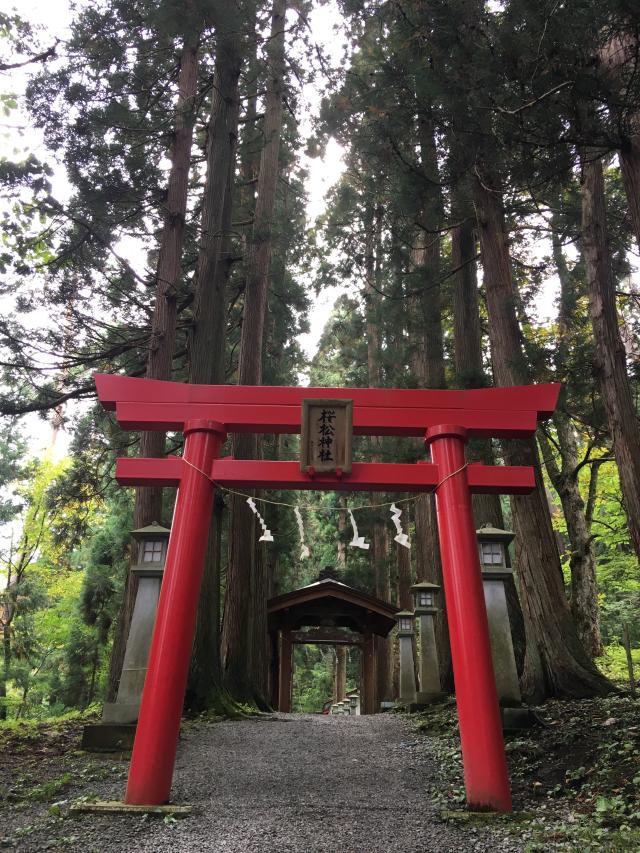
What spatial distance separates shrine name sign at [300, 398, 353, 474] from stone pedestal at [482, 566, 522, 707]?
204 centimetres

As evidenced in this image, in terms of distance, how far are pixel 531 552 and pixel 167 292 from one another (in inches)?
200

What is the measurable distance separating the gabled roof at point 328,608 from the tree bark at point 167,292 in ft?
16.0

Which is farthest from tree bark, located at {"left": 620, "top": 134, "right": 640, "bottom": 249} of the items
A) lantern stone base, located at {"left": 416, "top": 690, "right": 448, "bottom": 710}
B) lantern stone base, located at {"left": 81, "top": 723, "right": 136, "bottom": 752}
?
lantern stone base, located at {"left": 416, "top": 690, "right": 448, "bottom": 710}

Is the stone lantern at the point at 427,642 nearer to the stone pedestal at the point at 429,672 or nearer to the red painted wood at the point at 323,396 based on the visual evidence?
the stone pedestal at the point at 429,672

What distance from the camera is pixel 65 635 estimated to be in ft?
48.7

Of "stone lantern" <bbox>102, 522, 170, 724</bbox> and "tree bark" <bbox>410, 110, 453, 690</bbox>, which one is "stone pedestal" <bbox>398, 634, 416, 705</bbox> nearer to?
"tree bark" <bbox>410, 110, 453, 690</bbox>

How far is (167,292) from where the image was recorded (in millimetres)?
6977

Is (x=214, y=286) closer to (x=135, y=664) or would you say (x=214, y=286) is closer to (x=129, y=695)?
(x=135, y=664)

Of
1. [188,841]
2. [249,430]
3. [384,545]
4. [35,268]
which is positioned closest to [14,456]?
[384,545]

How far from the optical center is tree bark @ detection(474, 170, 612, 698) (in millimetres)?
5441

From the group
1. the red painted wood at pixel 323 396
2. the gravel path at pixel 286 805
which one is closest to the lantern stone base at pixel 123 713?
the gravel path at pixel 286 805

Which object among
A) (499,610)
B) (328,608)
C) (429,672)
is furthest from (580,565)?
(328,608)

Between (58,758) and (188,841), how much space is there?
260cm

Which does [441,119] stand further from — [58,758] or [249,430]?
[58,758]
